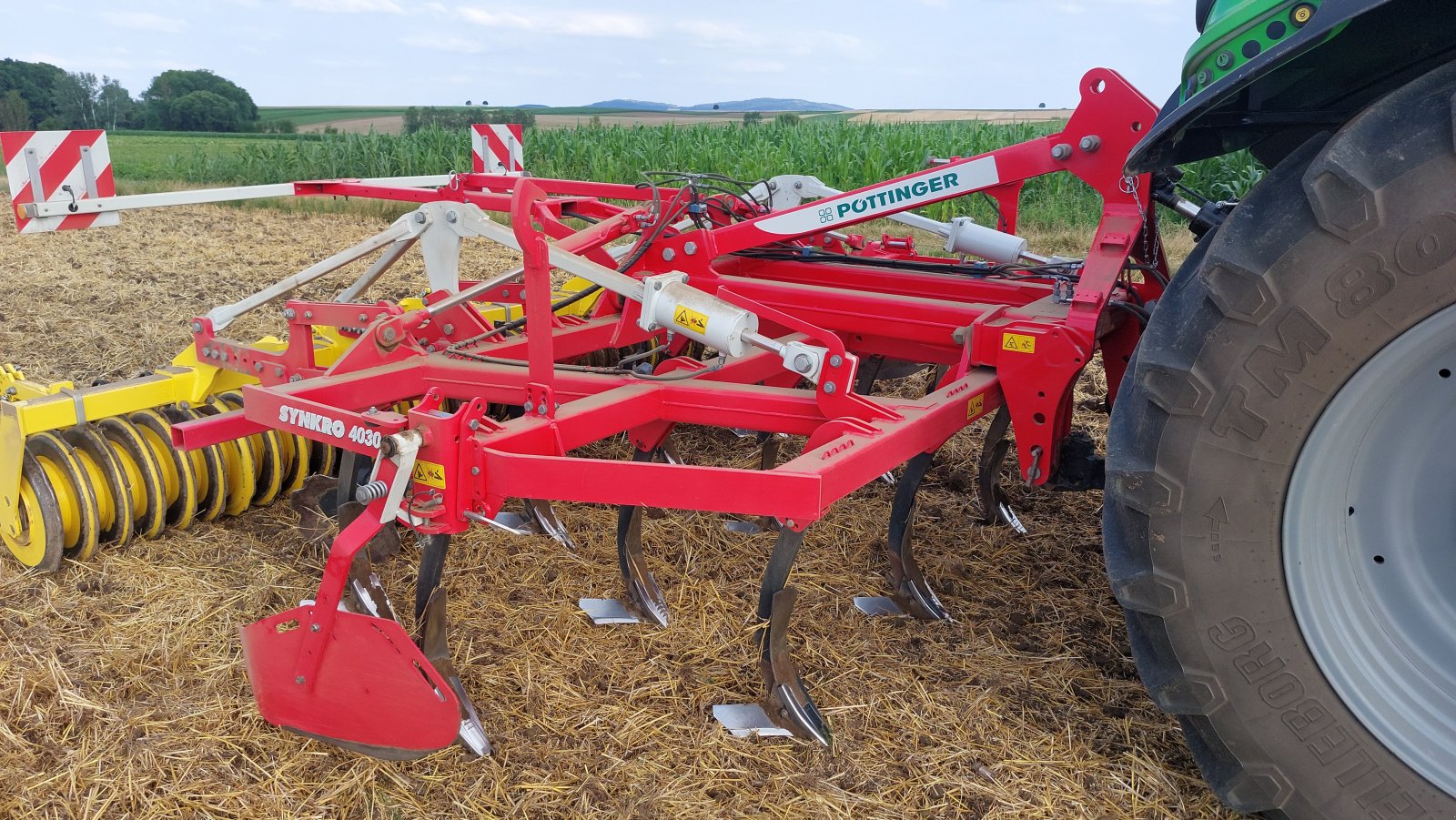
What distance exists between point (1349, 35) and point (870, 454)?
3.98 feet

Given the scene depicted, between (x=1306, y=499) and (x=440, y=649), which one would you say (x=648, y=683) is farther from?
(x=1306, y=499)

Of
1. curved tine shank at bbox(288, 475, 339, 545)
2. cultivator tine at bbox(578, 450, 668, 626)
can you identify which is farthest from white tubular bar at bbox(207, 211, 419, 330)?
cultivator tine at bbox(578, 450, 668, 626)

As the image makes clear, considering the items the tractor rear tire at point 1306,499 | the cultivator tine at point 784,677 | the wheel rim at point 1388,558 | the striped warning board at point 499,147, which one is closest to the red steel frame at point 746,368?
the cultivator tine at point 784,677

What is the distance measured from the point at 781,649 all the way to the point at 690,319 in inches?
34.1

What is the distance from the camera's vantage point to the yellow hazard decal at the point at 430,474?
2.30 m

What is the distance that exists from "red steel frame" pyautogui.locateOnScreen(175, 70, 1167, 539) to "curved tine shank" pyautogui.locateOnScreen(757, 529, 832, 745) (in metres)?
0.24

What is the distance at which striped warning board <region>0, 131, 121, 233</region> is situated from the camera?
3561 mm

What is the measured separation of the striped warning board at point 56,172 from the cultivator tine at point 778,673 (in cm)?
276

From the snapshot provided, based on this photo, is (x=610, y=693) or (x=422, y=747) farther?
(x=610, y=693)

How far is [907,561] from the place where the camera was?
3.13 metres

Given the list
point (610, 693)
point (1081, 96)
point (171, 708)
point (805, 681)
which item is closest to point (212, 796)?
point (171, 708)

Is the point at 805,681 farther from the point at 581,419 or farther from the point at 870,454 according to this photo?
the point at 581,419

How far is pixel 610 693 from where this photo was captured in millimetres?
2668

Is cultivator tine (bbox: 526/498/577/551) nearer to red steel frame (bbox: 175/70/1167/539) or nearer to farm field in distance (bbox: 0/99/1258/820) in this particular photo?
farm field in distance (bbox: 0/99/1258/820)
